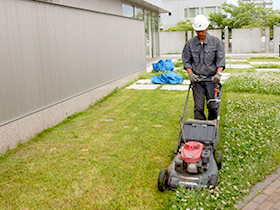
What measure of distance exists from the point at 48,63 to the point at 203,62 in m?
3.07

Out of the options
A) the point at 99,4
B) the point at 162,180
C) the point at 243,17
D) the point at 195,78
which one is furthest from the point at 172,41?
the point at 162,180

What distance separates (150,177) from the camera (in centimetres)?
442

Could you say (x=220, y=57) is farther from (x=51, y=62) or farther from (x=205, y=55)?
(x=51, y=62)

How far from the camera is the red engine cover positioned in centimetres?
393

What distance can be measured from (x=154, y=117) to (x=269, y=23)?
2997 cm

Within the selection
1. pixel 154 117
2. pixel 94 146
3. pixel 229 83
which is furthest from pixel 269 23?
pixel 94 146

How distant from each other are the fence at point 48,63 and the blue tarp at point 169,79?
189 centimetres

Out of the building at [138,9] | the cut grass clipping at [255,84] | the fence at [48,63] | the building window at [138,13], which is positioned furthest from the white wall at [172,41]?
the fence at [48,63]

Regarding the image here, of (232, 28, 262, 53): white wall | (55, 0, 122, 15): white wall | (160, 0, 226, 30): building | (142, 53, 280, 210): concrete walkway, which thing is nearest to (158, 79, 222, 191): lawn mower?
(142, 53, 280, 210): concrete walkway

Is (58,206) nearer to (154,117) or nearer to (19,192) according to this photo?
(19,192)

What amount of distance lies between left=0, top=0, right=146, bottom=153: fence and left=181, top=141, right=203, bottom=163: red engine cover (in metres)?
2.94

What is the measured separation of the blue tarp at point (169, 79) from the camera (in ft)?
37.6

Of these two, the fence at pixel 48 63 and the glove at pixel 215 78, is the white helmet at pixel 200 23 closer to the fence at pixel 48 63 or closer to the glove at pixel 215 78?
the glove at pixel 215 78

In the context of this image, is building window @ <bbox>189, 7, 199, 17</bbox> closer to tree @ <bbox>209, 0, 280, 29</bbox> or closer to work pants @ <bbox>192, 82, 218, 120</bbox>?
tree @ <bbox>209, 0, 280, 29</bbox>
